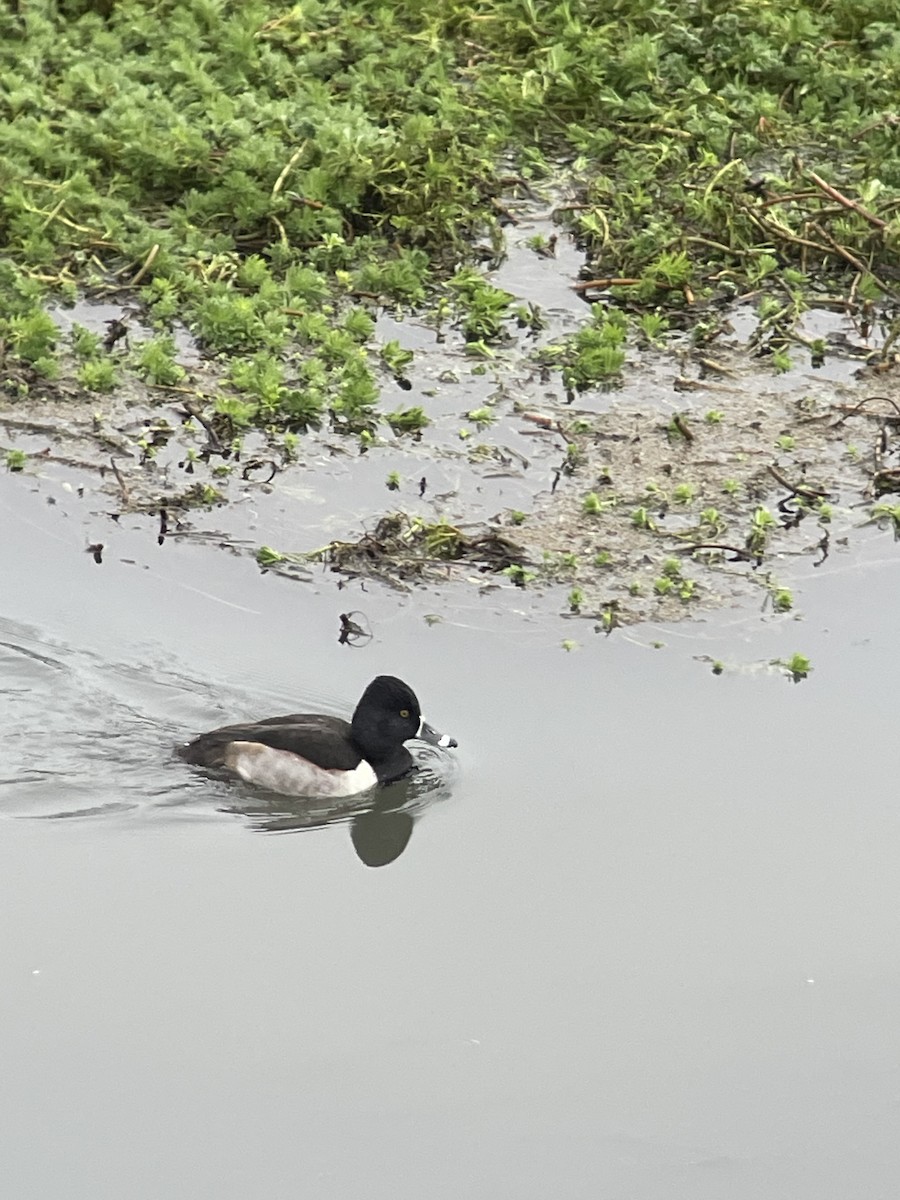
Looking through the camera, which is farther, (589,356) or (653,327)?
(653,327)

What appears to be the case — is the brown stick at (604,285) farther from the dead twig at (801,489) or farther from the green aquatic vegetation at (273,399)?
the dead twig at (801,489)

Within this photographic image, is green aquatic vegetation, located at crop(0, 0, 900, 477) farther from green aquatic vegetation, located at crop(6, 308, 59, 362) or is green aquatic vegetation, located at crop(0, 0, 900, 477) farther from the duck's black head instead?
the duck's black head

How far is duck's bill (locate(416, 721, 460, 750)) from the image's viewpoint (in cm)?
874

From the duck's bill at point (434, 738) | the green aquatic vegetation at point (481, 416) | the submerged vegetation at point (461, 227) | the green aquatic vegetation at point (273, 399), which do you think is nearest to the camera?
the duck's bill at point (434, 738)

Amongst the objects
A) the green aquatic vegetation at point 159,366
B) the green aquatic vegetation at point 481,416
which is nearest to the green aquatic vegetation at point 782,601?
the green aquatic vegetation at point 481,416

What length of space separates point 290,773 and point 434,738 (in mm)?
688

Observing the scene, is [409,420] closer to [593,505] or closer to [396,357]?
[396,357]

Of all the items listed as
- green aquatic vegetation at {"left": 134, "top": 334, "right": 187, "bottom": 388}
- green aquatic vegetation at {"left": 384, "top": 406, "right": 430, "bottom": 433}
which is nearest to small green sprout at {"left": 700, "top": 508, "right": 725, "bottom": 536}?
green aquatic vegetation at {"left": 384, "top": 406, "right": 430, "bottom": 433}

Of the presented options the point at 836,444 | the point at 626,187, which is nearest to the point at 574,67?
the point at 626,187

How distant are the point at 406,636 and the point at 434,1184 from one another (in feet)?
11.6

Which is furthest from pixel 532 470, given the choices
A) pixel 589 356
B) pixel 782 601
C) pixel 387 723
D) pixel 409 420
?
pixel 387 723

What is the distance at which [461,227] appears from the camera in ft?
41.4

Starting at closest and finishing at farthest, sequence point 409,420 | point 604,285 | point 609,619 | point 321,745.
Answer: point 321,745 < point 609,619 < point 409,420 < point 604,285

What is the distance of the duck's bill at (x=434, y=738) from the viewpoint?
344 inches
